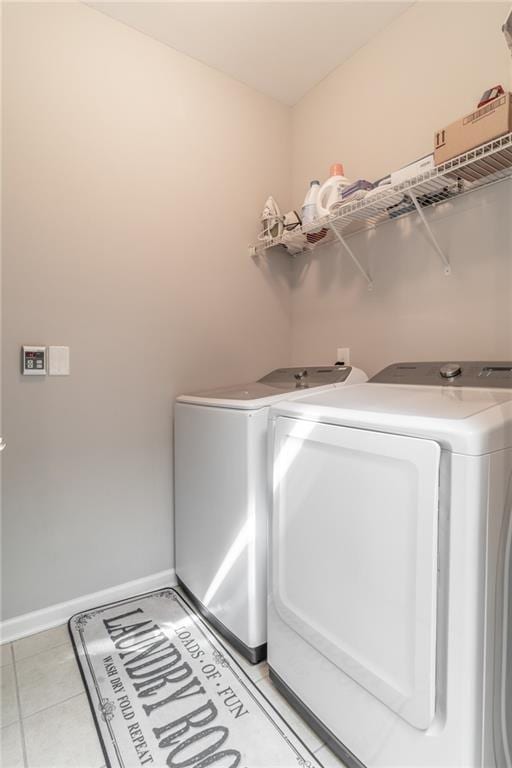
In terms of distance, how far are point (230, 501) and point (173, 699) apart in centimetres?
64

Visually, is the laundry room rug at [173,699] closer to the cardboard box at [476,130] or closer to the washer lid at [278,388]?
the washer lid at [278,388]

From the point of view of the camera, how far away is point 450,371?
1.37 meters

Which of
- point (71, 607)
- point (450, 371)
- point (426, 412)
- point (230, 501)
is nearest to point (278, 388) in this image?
point (230, 501)

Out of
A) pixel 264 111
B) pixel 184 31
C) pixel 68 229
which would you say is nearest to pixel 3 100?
pixel 68 229

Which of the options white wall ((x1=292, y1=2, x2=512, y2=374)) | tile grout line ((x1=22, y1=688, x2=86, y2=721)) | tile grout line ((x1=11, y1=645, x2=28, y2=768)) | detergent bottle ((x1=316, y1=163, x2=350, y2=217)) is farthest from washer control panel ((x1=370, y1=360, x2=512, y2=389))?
tile grout line ((x1=11, y1=645, x2=28, y2=768))

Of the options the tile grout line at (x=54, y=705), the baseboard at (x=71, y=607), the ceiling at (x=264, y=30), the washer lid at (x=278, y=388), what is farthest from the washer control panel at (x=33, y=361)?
the ceiling at (x=264, y=30)

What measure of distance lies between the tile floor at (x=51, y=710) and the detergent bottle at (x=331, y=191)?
6.41ft

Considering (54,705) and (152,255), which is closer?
(54,705)

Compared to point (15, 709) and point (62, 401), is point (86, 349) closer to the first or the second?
point (62, 401)

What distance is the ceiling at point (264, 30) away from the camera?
5.79ft

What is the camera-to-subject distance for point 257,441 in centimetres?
137

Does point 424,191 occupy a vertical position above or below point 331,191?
below

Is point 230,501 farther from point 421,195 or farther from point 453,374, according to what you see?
point 421,195

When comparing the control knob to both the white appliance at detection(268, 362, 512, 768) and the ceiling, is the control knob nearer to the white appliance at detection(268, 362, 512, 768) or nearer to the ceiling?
the white appliance at detection(268, 362, 512, 768)
